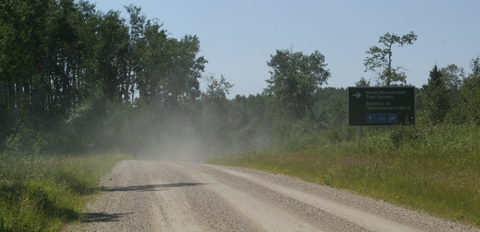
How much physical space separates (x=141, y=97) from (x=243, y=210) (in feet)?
229

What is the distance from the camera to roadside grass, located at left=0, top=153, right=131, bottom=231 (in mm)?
10156

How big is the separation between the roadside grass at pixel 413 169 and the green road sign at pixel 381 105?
1174mm

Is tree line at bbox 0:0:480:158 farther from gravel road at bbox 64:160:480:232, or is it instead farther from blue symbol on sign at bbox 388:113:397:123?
gravel road at bbox 64:160:480:232

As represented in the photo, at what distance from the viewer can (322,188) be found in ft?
55.6

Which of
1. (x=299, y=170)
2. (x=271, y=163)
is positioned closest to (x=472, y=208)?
(x=299, y=170)

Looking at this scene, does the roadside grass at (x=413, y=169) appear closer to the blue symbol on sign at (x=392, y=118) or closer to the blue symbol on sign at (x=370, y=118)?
the blue symbol on sign at (x=392, y=118)

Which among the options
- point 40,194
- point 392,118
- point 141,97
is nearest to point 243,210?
point 40,194

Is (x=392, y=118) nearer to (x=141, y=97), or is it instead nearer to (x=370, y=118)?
(x=370, y=118)

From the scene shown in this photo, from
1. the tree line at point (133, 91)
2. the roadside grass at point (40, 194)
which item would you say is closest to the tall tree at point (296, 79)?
the tree line at point (133, 91)

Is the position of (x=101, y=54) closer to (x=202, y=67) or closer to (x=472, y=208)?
(x=202, y=67)

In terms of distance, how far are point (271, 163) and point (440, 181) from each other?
1353cm

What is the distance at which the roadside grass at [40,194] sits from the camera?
10.2m

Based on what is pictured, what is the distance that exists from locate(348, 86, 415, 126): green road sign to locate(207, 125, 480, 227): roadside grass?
1174 mm

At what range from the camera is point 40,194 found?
40.7 ft
